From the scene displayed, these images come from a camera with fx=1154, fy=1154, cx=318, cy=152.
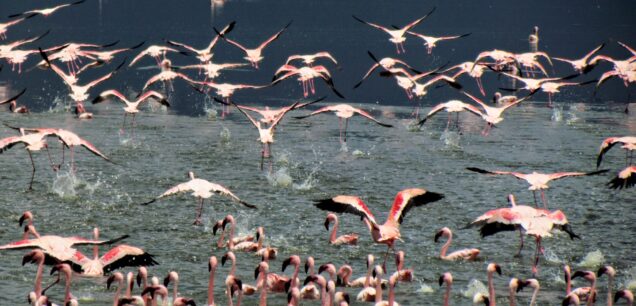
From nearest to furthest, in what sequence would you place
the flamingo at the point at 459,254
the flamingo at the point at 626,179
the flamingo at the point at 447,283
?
1. the flamingo at the point at 447,283
2. the flamingo at the point at 459,254
3. the flamingo at the point at 626,179

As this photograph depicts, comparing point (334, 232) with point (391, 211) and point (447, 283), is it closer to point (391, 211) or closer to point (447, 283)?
point (391, 211)

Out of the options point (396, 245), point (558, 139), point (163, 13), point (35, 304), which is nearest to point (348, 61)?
point (558, 139)

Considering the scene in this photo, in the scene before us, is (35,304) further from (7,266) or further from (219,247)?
(219,247)

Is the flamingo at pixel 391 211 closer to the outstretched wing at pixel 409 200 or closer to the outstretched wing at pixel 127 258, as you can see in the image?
the outstretched wing at pixel 409 200

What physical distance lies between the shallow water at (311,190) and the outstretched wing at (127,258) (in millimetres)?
590

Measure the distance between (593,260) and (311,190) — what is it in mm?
7278

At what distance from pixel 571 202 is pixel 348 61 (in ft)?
144

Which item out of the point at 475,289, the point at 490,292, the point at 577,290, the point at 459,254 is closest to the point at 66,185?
the point at 459,254

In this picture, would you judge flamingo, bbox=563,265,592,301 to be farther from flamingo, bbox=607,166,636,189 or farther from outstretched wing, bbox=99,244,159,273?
outstretched wing, bbox=99,244,159,273

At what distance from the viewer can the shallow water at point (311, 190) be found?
678 inches

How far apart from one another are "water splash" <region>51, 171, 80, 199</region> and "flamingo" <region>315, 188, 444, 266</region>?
7.20 meters

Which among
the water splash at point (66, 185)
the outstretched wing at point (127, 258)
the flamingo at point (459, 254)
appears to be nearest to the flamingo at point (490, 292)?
the flamingo at point (459, 254)

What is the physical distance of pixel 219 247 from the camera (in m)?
18.0

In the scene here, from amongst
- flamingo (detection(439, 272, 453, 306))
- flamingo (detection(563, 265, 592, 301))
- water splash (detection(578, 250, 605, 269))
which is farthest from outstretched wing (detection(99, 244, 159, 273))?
water splash (detection(578, 250, 605, 269))
